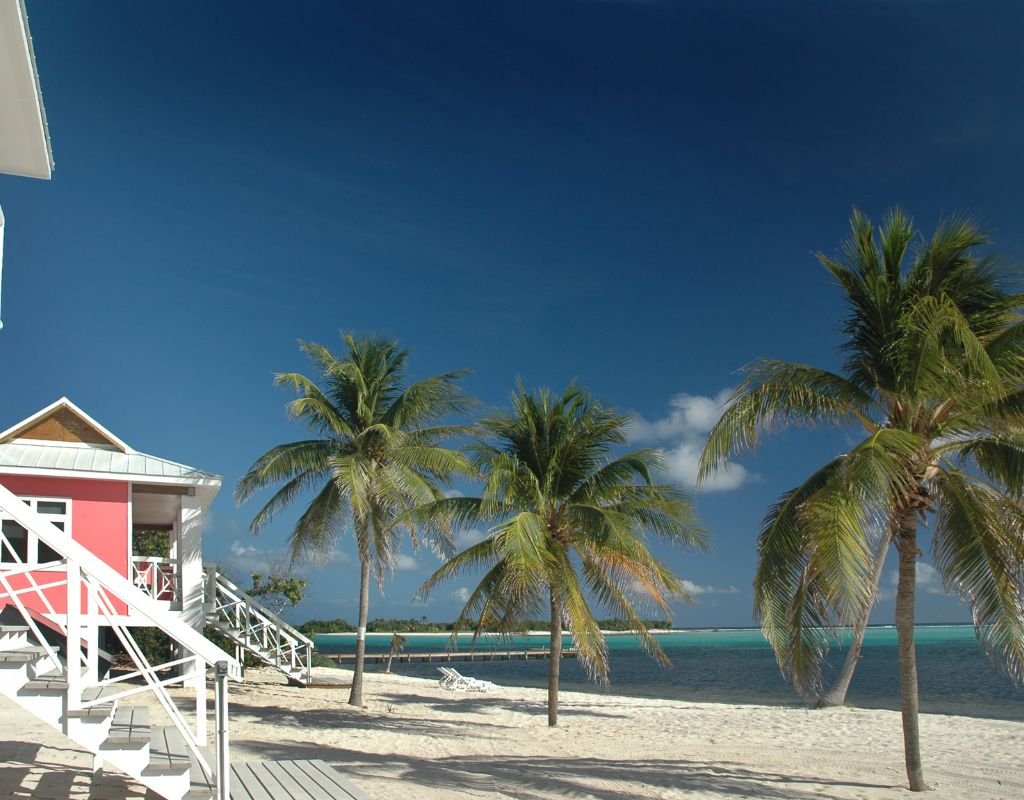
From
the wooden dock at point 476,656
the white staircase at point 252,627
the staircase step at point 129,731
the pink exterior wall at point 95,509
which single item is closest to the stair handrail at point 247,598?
the white staircase at point 252,627

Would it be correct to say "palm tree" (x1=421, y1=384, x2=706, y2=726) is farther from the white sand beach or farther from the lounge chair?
the lounge chair

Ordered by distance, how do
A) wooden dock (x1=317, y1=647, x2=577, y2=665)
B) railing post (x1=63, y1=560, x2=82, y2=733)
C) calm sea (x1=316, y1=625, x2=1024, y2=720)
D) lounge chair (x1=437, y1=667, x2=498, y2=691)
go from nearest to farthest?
railing post (x1=63, y1=560, x2=82, y2=733), lounge chair (x1=437, y1=667, x2=498, y2=691), calm sea (x1=316, y1=625, x2=1024, y2=720), wooden dock (x1=317, y1=647, x2=577, y2=665)

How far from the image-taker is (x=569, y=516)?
1609cm

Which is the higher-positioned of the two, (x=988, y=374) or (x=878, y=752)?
(x=988, y=374)

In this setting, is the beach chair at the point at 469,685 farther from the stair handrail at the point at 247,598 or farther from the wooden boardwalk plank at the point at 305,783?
the wooden boardwalk plank at the point at 305,783

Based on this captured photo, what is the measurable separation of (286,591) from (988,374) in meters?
25.4

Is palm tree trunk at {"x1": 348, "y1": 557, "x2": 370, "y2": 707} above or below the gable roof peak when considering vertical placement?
below

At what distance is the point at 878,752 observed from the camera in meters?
14.0

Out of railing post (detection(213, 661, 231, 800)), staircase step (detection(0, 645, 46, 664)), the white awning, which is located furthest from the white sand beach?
the white awning

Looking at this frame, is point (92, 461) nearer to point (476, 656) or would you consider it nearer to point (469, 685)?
point (469, 685)

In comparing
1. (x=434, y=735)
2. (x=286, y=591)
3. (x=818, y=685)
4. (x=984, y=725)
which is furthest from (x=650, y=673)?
(x=818, y=685)

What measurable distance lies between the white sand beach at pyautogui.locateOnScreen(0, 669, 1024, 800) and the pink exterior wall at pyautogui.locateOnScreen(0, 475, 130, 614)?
328 centimetres

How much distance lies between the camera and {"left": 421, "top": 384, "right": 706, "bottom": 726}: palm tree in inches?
603

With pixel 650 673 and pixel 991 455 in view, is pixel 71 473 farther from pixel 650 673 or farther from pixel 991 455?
pixel 650 673
